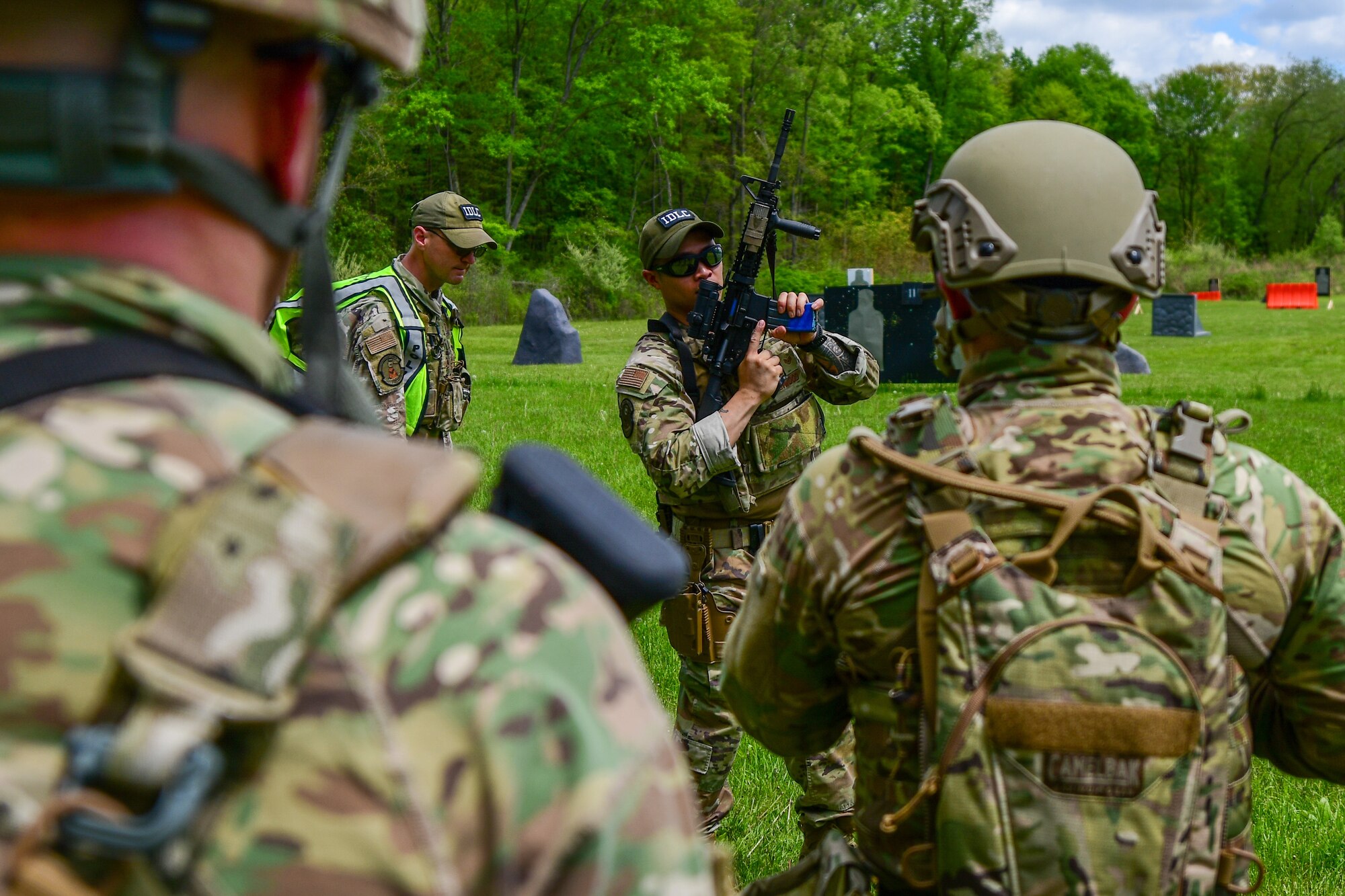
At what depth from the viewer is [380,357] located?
547 cm

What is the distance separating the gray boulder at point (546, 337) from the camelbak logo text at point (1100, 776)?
19.6 metres

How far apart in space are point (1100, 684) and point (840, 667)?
57 cm

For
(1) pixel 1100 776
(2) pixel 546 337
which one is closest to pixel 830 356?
(1) pixel 1100 776

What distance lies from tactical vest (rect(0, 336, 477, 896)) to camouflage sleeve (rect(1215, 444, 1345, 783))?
162 cm

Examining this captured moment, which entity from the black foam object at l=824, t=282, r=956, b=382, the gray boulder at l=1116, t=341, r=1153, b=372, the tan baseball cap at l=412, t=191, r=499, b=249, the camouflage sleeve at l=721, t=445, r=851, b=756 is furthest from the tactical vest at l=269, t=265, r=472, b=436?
the gray boulder at l=1116, t=341, r=1153, b=372

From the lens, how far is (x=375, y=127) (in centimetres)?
3422

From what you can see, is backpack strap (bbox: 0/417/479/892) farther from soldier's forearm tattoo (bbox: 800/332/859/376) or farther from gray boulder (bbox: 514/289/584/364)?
gray boulder (bbox: 514/289/584/364)

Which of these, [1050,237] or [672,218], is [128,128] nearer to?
[1050,237]

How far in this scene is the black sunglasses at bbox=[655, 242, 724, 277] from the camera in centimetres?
462

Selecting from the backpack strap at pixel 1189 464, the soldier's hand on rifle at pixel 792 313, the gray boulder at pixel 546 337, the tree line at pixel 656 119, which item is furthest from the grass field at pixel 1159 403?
the tree line at pixel 656 119

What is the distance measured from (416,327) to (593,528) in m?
4.67

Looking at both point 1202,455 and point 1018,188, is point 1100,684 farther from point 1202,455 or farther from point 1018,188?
point 1018,188

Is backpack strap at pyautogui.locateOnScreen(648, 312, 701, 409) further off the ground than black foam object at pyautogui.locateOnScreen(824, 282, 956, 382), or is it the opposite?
backpack strap at pyautogui.locateOnScreen(648, 312, 701, 409)

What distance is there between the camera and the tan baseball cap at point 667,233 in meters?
4.58
